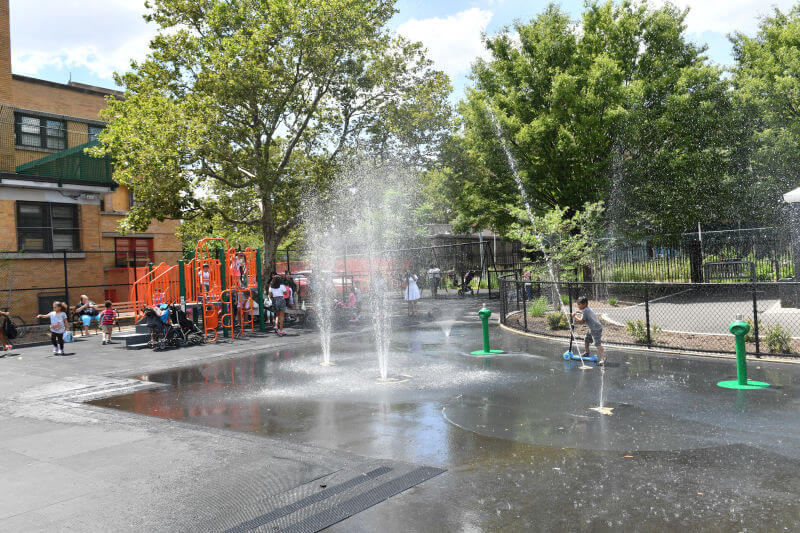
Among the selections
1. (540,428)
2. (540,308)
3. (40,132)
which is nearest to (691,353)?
(540,428)

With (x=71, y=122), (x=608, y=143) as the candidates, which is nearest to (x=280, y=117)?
(x=71, y=122)

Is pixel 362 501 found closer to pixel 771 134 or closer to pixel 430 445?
pixel 430 445

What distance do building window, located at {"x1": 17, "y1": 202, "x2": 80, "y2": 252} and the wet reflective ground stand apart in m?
15.5

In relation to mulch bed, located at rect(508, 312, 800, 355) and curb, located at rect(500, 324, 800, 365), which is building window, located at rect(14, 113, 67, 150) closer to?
mulch bed, located at rect(508, 312, 800, 355)

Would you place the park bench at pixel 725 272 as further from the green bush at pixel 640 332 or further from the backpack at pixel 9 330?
the backpack at pixel 9 330

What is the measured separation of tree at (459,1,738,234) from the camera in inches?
858

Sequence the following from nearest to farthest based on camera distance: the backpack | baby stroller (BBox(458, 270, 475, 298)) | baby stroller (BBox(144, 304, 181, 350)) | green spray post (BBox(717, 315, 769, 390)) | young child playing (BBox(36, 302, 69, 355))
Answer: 1. green spray post (BBox(717, 315, 769, 390))
2. young child playing (BBox(36, 302, 69, 355))
3. baby stroller (BBox(144, 304, 181, 350))
4. the backpack
5. baby stroller (BBox(458, 270, 475, 298))

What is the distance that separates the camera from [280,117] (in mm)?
22016

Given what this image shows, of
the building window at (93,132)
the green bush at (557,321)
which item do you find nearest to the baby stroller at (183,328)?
the green bush at (557,321)

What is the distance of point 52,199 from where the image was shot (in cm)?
2338

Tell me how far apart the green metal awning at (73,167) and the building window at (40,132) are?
1157 mm

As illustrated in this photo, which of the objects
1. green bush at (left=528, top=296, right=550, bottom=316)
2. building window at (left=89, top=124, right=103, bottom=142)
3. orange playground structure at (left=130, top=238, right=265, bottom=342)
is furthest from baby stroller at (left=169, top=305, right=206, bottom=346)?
building window at (left=89, top=124, right=103, bottom=142)

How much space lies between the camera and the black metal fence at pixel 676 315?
11273 millimetres

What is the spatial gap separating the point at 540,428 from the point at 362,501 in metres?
2.86
